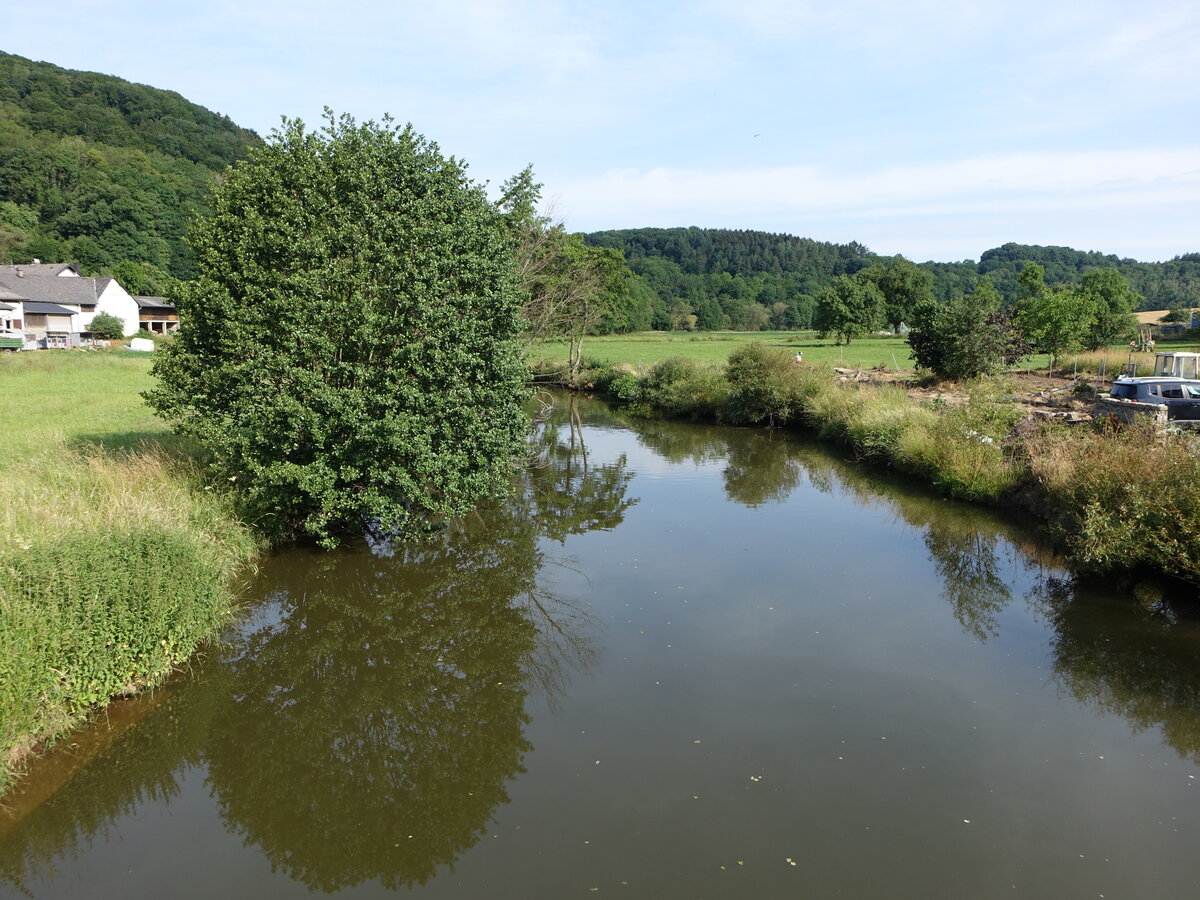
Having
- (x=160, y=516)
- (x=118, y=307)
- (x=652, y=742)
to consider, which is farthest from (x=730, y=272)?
(x=652, y=742)

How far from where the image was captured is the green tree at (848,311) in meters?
72.8

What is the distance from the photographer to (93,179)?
96.2 metres

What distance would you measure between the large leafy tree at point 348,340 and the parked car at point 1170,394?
17103 mm

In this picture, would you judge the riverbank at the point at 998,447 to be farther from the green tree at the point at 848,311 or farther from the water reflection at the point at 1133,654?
the green tree at the point at 848,311

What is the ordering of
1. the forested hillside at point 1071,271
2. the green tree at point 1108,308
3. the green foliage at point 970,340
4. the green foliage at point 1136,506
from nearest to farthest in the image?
the green foliage at point 1136,506 < the green foliage at point 970,340 < the green tree at point 1108,308 < the forested hillside at point 1071,271

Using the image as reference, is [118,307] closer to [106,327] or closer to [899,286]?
[106,327]

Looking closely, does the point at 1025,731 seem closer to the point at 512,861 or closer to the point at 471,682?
the point at 512,861

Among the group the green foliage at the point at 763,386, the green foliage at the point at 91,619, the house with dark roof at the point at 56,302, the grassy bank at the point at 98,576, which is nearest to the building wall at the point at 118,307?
the house with dark roof at the point at 56,302

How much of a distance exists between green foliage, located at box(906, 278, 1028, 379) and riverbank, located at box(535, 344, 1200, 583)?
4.40ft

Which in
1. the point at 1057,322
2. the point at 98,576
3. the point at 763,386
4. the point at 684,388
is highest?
the point at 1057,322

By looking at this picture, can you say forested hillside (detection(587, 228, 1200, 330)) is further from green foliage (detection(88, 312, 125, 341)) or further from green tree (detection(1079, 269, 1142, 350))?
green foliage (detection(88, 312, 125, 341))

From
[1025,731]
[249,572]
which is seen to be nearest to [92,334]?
[249,572]

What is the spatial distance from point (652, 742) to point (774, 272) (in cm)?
15869

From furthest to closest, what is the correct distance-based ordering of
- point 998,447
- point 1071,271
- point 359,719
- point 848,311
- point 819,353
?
point 1071,271
point 848,311
point 819,353
point 998,447
point 359,719
